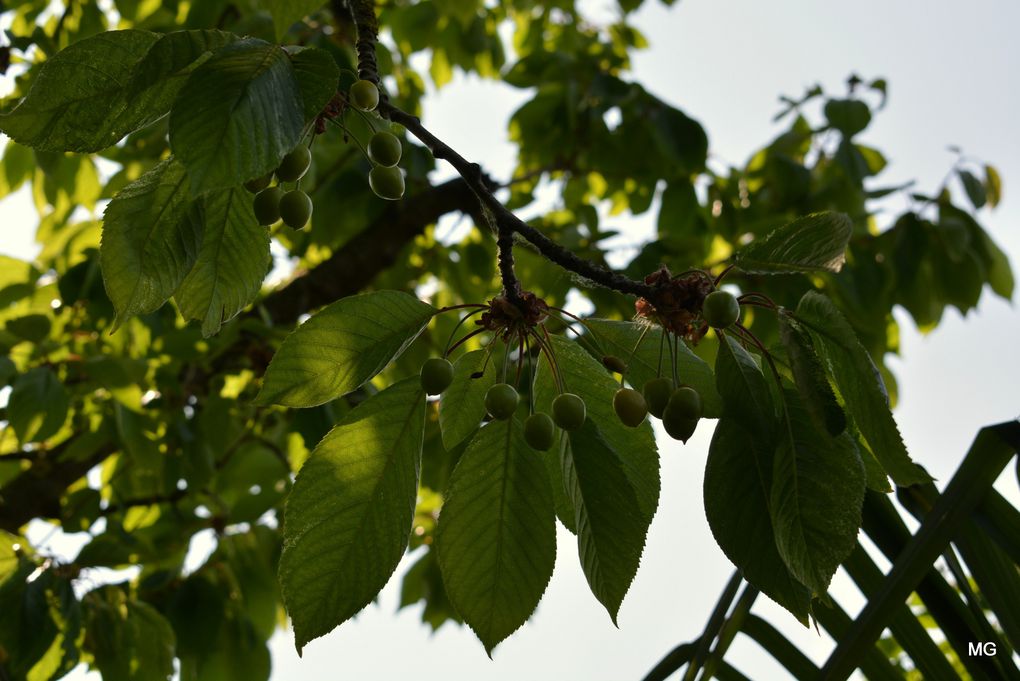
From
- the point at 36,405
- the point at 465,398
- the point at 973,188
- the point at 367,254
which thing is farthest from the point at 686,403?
the point at 973,188

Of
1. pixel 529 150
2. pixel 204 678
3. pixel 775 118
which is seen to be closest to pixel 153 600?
pixel 204 678

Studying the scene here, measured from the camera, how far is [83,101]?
652 mm

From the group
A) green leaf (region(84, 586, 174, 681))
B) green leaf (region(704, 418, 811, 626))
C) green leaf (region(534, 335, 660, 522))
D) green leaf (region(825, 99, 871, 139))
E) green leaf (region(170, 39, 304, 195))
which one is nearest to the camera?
green leaf (region(170, 39, 304, 195))

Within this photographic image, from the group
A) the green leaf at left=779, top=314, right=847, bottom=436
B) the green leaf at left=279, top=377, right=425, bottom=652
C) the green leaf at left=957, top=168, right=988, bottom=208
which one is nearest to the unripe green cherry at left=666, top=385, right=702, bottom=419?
the green leaf at left=779, top=314, right=847, bottom=436

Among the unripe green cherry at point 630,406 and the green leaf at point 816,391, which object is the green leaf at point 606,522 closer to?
the unripe green cherry at point 630,406

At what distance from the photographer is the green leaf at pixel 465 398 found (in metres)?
0.84

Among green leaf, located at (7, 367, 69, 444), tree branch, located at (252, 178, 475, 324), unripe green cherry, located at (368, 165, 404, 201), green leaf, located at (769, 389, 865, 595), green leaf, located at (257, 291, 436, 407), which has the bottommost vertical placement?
green leaf, located at (769, 389, 865, 595)

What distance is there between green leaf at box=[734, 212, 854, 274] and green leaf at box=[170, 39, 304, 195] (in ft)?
1.28

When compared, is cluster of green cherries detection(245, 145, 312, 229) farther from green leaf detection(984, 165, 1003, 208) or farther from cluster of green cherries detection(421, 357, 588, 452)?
green leaf detection(984, 165, 1003, 208)

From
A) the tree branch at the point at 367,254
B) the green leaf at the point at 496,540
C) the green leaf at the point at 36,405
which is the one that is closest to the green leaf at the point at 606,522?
the green leaf at the point at 496,540

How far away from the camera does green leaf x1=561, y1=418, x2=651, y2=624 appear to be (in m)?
0.71

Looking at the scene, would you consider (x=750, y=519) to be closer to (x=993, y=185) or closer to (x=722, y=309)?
(x=722, y=309)

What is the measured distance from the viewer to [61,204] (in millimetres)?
2713

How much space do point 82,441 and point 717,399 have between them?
1.79 m
